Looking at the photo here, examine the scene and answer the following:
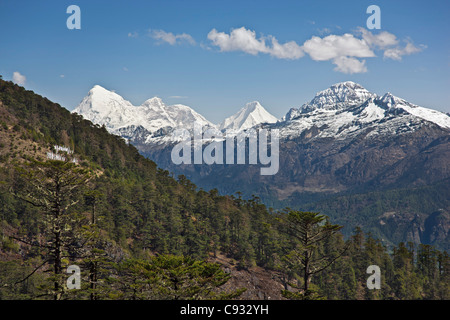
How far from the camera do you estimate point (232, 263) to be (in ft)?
392

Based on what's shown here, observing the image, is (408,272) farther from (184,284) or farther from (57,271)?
(57,271)

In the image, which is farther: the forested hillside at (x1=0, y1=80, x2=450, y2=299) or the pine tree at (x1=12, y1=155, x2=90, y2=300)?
the forested hillside at (x1=0, y1=80, x2=450, y2=299)

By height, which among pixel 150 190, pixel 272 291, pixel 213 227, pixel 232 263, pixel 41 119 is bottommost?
pixel 272 291

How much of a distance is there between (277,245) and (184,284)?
297 ft

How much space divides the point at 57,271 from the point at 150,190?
96273 mm

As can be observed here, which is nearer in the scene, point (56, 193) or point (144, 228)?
point (56, 193)

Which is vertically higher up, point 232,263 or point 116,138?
point 116,138

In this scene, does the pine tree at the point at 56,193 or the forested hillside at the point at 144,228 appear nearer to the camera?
the pine tree at the point at 56,193

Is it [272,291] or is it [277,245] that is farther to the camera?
[277,245]

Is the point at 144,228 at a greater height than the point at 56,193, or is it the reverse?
the point at 56,193
